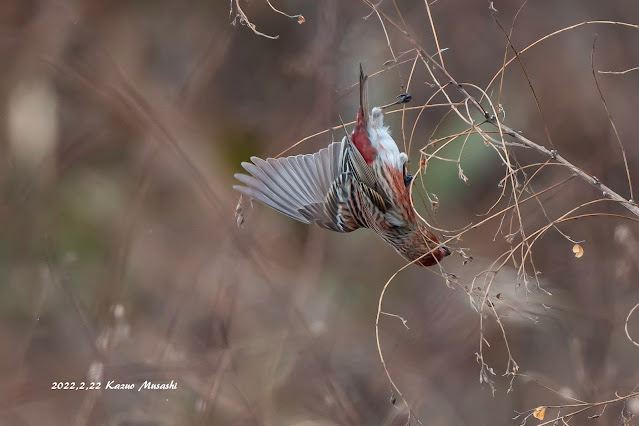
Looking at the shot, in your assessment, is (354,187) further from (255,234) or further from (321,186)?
(255,234)

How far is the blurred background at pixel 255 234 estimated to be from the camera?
2.40 metres

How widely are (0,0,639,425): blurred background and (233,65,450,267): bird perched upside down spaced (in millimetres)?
593

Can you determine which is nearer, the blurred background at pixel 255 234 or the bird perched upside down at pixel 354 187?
the bird perched upside down at pixel 354 187

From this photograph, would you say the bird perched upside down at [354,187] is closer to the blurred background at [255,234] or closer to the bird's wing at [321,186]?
the bird's wing at [321,186]

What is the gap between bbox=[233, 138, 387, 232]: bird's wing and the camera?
1669 mm

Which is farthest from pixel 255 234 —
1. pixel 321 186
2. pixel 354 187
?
pixel 354 187

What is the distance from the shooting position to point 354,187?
1685mm

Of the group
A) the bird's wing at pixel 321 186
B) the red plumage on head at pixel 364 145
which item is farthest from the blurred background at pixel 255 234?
the red plumage on head at pixel 364 145

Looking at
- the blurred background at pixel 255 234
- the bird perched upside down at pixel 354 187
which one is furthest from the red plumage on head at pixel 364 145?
the blurred background at pixel 255 234

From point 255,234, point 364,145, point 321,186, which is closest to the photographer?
point 364,145

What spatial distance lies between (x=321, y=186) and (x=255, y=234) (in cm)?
81

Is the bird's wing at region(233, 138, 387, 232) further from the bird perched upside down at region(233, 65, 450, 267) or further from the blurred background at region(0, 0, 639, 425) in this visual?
the blurred background at region(0, 0, 639, 425)

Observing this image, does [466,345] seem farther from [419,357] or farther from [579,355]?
[579,355]

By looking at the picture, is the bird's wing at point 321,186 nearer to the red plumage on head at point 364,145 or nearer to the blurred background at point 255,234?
the red plumage on head at point 364,145
